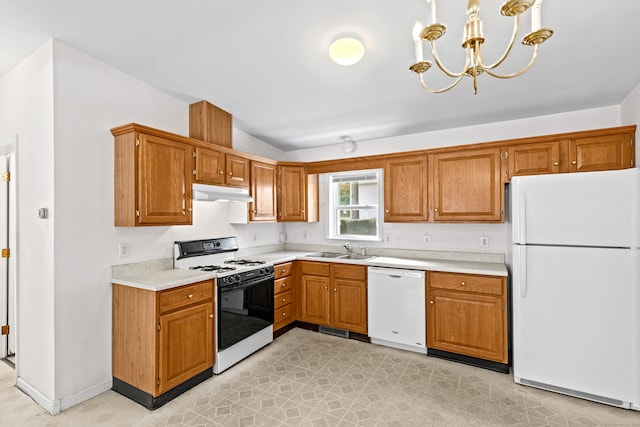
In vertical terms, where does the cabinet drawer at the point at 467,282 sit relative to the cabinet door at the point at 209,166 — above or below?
below

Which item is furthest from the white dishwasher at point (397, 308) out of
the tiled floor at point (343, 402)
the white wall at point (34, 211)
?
the white wall at point (34, 211)

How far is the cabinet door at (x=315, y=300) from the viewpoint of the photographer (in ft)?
12.7

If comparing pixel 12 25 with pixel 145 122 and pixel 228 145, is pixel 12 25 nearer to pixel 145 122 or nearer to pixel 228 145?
pixel 145 122

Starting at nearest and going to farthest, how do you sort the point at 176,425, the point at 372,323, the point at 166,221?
the point at 176,425, the point at 166,221, the point at 372,323

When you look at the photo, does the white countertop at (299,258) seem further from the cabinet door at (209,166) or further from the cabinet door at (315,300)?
the cabinet door at (209,166)

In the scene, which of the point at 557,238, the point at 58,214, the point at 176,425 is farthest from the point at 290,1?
the point at 176,425

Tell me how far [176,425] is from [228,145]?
271 centimetres

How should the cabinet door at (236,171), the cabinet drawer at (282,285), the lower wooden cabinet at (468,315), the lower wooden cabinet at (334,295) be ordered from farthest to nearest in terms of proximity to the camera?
the cabinet drawer at (282,285)
the lower wooden cabinet at (334,295)
the cabinet door at (236,171)
the lower wooden cabinet at (468,315)

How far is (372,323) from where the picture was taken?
3.54 meters

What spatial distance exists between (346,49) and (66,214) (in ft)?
8.34

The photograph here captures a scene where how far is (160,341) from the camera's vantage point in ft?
8.04

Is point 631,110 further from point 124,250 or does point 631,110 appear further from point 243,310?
point 124,250

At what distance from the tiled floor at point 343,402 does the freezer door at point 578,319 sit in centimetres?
19

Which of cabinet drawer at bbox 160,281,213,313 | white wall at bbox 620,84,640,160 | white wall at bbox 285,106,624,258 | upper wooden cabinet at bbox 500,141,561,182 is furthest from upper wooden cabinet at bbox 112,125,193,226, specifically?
white wall at bbox 620,84,640,160
